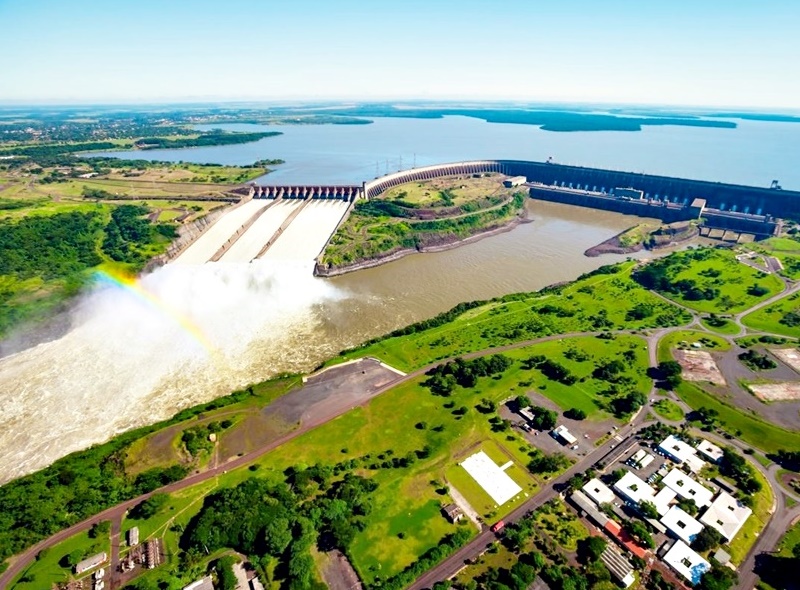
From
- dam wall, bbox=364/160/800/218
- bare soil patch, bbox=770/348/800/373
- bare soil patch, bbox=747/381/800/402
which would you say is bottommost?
bare soil patch, bbox=747/381/800/402

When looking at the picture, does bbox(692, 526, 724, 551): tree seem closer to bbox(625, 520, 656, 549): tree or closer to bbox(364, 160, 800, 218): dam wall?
bbox(625, 520, 656, 549): tree

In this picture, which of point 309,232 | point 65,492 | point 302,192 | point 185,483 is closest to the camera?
point 65,492

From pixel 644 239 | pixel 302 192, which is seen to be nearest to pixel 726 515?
pixel 644 239

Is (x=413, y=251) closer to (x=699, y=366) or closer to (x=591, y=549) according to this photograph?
(x=699, y=366)

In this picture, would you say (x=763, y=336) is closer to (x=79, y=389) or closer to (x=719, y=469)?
(x=719, y=469)

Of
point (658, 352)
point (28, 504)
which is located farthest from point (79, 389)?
point (658, 352)

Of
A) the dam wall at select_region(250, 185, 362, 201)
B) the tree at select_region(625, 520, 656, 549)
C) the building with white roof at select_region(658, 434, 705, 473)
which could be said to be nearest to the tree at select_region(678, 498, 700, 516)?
the building with white roof at select_region(658, 434, 705, 473)
